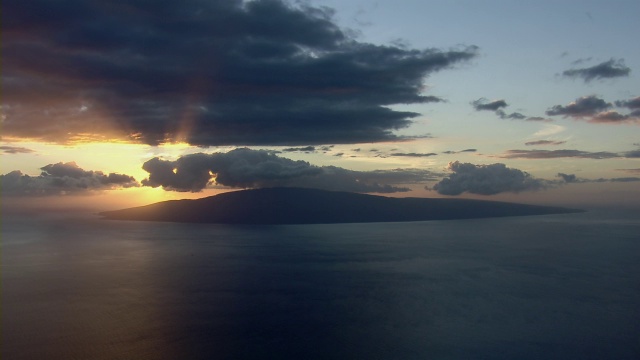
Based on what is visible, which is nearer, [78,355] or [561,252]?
[78,355]

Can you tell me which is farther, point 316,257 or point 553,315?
point 316,257

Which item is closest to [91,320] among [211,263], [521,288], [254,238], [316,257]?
[211,263]

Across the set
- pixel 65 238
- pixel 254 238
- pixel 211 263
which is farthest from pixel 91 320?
pixel 65 238

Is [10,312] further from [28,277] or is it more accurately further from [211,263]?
[211,263]

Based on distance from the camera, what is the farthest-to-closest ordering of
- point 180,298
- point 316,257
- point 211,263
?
point 316,257 < point 211,263 < point 180,298

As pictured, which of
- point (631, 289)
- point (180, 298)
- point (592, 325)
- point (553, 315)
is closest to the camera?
point (592, 325)

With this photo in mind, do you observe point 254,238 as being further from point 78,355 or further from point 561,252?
point 78,355
